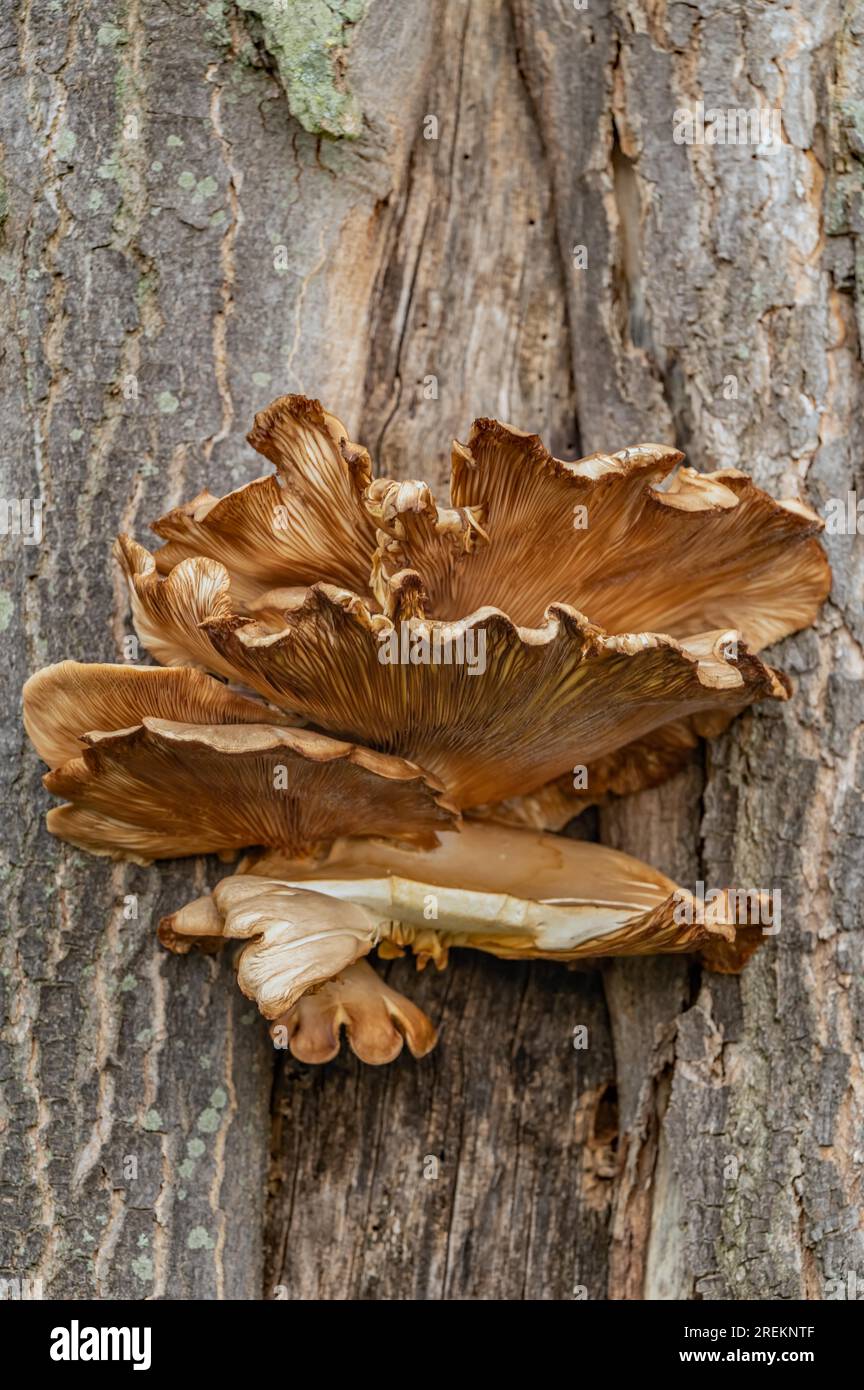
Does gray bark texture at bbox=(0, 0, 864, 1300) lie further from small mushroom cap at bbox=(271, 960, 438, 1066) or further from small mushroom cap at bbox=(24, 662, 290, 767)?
small mushroom cap at bbox=(24, 662, 290, 767)

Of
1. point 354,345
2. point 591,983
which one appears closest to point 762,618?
point 591,983

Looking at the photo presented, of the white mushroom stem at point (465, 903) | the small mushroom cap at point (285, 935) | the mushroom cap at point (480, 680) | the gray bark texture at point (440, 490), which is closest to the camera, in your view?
the mushroom cap at point (480, 680)

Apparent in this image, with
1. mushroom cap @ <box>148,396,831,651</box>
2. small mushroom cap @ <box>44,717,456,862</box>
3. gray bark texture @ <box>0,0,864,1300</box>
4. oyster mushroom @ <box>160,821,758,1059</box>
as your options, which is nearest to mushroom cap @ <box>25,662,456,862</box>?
small mushroom cap @ <box>44,717,456,862</box>

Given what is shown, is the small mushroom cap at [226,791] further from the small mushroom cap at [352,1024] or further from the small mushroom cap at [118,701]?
the small mushroom cap at [352,1024]

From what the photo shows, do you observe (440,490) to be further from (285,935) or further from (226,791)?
(285,935)

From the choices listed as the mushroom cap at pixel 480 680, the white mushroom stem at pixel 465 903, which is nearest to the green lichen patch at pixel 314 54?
the mushroom cap at pixel 480 680

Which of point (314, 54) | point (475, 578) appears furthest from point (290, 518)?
point (314, 54)
